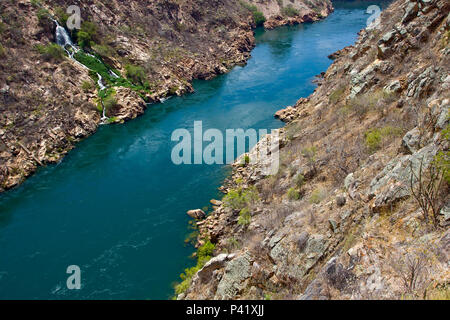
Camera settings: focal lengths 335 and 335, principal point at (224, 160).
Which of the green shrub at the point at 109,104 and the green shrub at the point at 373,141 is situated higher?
the green shrub at the point at 109,104

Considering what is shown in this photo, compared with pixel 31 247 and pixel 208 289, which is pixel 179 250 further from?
pixel 31 247

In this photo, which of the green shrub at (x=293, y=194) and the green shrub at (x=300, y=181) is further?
the green shrub at (x=300, y=181)

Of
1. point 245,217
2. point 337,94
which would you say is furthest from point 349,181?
point 337,94

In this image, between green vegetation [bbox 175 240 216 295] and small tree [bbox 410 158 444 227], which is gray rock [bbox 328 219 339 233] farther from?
green vegetation [bbox 175 240 216 295]

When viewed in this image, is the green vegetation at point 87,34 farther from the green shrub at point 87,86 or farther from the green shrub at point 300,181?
the green shrub at point 300,181

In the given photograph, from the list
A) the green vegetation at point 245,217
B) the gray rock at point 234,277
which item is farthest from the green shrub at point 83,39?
the gray rock at point 234,277

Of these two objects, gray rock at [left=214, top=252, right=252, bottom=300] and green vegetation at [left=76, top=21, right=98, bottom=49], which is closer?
gray rock at [left=214, top=252, right=252, bottom=300]

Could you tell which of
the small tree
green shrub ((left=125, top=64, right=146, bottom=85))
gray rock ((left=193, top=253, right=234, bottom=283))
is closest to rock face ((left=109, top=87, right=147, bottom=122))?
green shrub ((left=125, top=64, right=146, bottom=85))

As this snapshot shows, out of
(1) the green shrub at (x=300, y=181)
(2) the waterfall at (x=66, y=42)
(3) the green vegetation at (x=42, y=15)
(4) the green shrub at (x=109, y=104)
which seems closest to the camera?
(1) the green shrub at (x=300, y=181)
